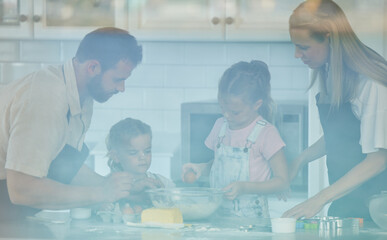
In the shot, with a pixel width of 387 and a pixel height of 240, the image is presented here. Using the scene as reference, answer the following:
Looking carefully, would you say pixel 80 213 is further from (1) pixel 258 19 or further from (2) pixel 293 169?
(1) pixel 258 19

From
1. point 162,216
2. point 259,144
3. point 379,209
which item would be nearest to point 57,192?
point 162,216

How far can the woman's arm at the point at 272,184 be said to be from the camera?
1.82 meters

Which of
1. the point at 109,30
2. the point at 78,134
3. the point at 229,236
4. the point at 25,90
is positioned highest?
the point at 109,30

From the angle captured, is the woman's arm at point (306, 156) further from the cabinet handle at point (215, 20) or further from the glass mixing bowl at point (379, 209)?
the cabinet handle at point (215, 20)

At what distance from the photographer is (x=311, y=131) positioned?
188cm

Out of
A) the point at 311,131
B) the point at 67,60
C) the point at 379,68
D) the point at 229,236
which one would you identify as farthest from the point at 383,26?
the point at 67,60

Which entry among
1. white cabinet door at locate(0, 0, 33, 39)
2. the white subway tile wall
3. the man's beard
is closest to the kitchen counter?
the white subway tile wall

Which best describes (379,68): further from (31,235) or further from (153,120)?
(31,235)

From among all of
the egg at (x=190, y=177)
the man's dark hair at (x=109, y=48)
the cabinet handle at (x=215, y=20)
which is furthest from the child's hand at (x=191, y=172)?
the cabinet handle at (x=215, y=20)

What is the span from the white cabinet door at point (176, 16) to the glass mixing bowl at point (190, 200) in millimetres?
474

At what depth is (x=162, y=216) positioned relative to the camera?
1739 mm

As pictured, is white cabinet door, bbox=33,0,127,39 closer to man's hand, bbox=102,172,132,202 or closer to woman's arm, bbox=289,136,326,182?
man's hand, bbox=102,172,132,202

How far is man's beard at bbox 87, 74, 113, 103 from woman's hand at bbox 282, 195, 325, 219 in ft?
2.03

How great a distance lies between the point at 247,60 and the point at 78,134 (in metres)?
0.54
